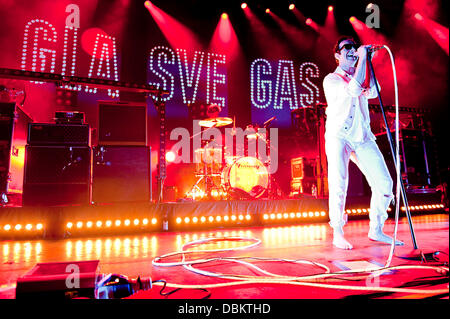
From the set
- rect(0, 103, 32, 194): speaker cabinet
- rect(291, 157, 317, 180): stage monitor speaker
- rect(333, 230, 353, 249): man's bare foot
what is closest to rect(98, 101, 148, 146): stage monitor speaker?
rect(0, 103, 32, 194): speaker cabinet

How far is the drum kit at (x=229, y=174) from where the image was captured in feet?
21.2

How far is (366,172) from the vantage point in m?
3.06

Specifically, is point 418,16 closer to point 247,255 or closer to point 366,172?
point 366,172

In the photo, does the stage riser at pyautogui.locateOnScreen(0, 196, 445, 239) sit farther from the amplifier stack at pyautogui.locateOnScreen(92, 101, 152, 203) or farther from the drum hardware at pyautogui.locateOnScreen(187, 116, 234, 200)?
the drum hardware at pyautogui.locateOnScreen(187, 116, 234, 200)

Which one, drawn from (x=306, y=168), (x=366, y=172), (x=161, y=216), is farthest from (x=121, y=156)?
(x=306, y=168)

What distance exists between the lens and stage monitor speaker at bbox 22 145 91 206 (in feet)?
13.6

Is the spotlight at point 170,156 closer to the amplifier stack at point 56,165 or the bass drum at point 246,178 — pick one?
the bass drum at point 246,178

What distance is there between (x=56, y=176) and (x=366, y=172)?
14.0 ft

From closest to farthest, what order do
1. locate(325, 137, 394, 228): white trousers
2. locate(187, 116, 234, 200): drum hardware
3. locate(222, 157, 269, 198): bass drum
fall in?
locate(325, 137, 394, 228): white trousers → locate(222, 157, 269, 198): bass drum → locate(187, 116, 234, 200): drum hardware

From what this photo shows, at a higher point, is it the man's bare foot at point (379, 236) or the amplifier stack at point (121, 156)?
the amplifier stack at point (121, 156)

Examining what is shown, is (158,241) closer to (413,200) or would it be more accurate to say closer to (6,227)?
(6,227)

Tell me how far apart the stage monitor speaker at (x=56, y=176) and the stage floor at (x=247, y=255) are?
652 mm

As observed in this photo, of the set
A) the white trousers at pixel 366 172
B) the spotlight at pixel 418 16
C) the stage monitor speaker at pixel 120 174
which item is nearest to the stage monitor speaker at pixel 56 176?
the stage monitor speaker at pixel 120 174

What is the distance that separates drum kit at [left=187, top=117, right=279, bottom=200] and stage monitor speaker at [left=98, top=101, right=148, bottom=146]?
2.14 metres
